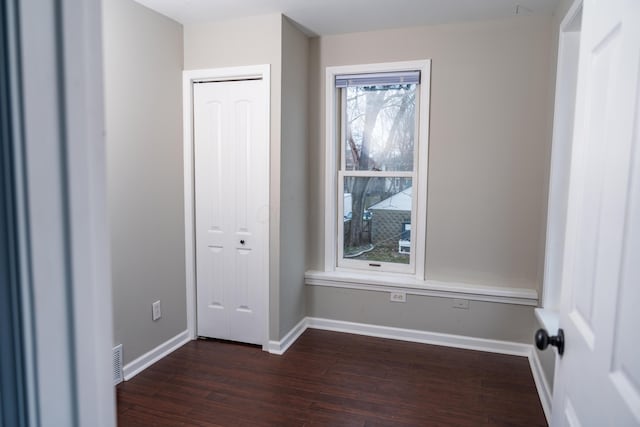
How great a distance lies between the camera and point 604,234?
0.84m

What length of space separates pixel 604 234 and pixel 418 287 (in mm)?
2644

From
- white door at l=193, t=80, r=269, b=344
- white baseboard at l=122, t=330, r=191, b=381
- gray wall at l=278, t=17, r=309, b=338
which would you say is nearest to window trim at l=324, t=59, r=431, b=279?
gray wall at l=278, t=17, r=309, b=338

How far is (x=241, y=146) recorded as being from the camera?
325cm

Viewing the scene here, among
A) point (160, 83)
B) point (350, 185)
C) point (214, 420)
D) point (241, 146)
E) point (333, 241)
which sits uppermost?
point (160, 83)

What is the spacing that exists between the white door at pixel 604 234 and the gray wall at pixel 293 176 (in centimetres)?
233

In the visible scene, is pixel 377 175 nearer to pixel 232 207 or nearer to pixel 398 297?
pixel 398 297

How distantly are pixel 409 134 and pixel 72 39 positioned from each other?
3246 mm

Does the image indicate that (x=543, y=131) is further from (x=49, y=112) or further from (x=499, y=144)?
(x=49, y=112)

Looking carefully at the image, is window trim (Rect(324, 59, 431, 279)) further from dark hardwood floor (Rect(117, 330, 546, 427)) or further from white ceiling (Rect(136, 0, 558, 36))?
Result: dark hardwood floor (Rect(117, 330, 546, 427))

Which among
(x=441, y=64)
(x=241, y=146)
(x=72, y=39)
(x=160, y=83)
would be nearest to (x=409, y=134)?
(x=441, y=64)

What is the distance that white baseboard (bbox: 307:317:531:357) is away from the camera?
3246 millimetres

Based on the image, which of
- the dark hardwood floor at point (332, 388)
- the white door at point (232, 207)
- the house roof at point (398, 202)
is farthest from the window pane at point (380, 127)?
the dark hardwood floor at point (332, 388)

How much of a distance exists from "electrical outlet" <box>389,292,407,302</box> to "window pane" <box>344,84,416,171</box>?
107cm

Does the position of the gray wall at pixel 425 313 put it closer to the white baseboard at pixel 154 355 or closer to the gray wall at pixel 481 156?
the gray wall at pixel 481 156
